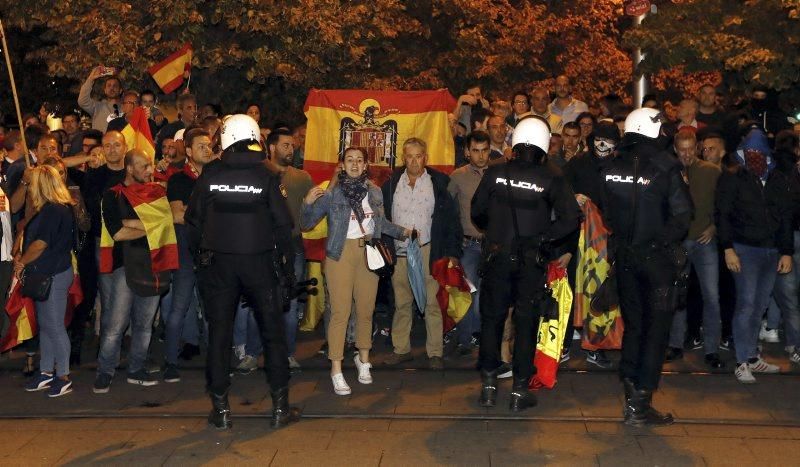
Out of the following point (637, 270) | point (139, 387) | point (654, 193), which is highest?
point (654, 193)

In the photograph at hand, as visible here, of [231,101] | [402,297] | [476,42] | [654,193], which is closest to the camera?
[654,193]

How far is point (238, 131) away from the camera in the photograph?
834 centimetres

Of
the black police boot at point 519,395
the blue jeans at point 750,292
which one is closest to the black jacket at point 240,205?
the black police boot at point 519,395

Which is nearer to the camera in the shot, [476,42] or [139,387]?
[139,387]

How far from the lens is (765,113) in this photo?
1537 centimetres

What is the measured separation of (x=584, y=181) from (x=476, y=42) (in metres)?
17.0

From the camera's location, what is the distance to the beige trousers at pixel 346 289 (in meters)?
9.69

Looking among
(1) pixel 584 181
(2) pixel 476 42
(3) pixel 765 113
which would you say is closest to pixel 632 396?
(1) pixel 584 181

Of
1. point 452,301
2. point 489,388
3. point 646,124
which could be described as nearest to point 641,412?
point 489,388

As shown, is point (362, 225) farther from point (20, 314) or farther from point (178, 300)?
point (20, 314)

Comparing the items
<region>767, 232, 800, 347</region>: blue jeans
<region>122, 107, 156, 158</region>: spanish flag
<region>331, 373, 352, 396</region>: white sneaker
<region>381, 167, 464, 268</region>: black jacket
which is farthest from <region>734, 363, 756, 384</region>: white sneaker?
<region>122, 107, 156, 158</region>: spanish flag

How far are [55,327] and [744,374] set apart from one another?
5.39 meters

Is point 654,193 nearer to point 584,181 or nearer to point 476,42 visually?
point 584,181

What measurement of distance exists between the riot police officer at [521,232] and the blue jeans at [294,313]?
203cm
